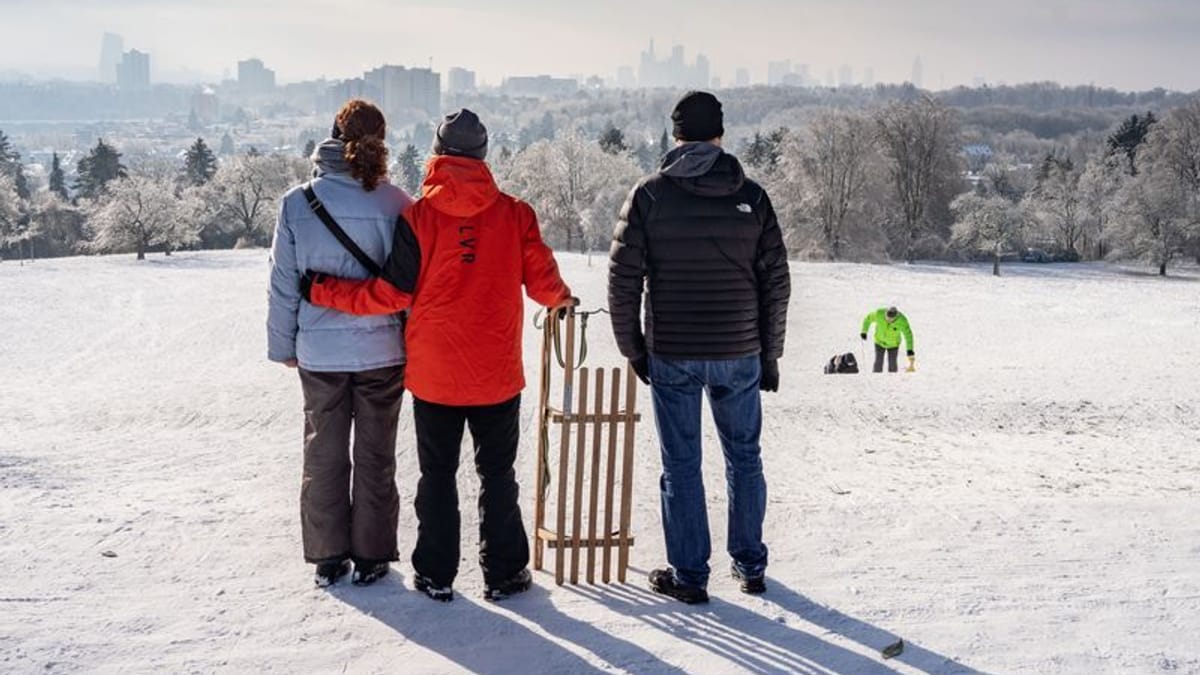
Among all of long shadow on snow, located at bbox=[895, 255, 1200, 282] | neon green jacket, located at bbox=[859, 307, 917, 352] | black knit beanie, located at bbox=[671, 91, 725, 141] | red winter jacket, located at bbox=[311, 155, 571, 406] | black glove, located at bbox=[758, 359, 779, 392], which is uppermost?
black knit beanie, located at bbox=[671, 91, 725, 141]

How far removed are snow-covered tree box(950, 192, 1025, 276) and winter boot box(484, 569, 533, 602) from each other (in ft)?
164

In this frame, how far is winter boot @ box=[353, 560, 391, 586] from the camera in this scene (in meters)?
5.06

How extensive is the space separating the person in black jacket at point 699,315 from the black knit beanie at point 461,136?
753 mm

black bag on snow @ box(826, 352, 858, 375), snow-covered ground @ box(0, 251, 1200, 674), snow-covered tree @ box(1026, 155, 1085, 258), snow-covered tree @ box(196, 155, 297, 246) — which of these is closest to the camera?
snow-covered ground @ box(0, 251, 1200, 674)

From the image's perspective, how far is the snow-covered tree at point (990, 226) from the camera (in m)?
52.1

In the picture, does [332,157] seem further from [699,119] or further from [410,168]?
[410,168]

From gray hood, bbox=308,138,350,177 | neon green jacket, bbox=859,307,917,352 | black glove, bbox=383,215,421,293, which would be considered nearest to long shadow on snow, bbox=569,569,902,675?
black glove, bbox=383,215,421,293

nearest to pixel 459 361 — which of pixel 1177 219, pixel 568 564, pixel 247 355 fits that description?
pixel 568 564

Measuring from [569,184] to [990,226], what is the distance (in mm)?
27136

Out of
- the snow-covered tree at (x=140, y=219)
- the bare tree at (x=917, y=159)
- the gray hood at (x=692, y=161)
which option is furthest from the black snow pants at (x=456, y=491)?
the bare tree at (x=917, y=159)

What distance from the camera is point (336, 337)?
4.82m

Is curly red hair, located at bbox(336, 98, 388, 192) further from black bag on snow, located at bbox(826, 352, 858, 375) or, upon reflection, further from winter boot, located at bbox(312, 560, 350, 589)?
black bag on snow, located at bbox(826, 352, 858, 375)

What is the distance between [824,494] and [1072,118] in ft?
586

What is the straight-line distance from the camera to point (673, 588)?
198 inches
